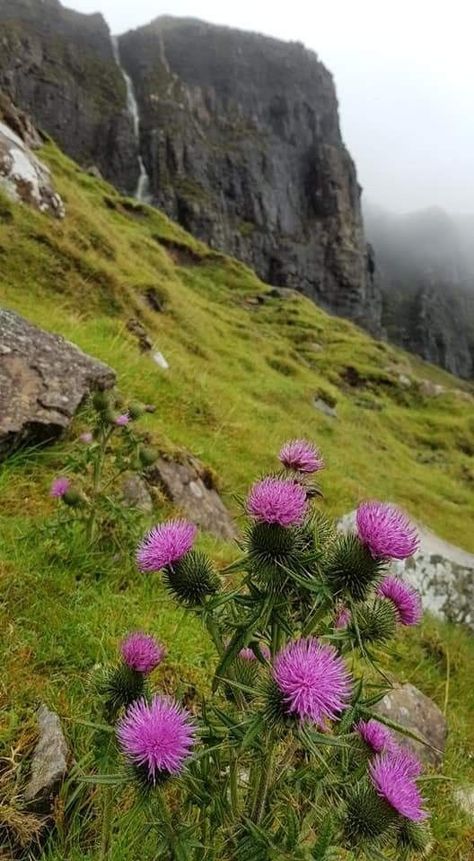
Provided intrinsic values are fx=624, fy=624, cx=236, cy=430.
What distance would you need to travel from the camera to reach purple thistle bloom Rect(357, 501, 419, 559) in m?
2.05

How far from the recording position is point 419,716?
15.9 ft

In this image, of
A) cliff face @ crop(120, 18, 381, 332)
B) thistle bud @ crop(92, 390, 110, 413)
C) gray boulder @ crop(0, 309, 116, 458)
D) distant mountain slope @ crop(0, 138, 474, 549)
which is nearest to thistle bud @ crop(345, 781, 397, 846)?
distant mountain slope @ crop(0, 138, 474, 549)

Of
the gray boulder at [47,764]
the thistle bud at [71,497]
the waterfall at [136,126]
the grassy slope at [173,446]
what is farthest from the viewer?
the waterfall at [136,126]

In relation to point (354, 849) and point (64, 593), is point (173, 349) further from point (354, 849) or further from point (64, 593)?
point (354, 849)

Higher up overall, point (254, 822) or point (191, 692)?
point (254, 822)

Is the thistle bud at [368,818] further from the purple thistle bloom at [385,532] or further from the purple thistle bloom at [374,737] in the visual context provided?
the purple thistle bloom at [385,532]

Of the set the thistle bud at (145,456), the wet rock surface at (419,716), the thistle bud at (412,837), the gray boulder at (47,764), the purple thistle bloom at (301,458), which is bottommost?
the wet rock surface at (419,716)

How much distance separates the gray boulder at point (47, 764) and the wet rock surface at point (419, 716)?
2566 millimetres

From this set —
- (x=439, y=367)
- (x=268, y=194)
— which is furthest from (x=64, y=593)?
(x=439, y=367)

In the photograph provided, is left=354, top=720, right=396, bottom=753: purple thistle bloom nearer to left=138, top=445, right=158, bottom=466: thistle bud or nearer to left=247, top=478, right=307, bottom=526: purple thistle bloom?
left=247, top=478, right=307, bottom=526: purple thistle bloom

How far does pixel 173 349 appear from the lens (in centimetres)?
1427

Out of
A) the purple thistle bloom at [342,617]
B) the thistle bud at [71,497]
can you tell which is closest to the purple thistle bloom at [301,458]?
the purple thistle bloom at [342,617]

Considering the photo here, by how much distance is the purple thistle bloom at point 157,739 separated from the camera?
71.6 inches

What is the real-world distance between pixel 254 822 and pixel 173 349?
41.7 feet
